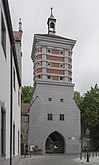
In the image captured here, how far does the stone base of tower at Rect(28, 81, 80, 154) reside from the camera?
6500cm

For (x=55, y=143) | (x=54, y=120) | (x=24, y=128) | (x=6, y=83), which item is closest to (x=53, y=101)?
(x=54, y=120)

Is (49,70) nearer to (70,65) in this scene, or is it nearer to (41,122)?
(70,65)

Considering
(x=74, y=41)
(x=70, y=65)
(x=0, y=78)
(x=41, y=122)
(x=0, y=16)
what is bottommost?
(x=41, y=122)

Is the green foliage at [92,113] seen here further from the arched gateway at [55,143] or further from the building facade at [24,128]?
the building facade at [24,128]

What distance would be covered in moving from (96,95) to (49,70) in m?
11.8

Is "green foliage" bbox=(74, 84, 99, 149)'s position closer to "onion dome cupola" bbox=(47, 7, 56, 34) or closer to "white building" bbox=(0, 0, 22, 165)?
"onion dome cupola" bbox=(47, 7, 56, 34)

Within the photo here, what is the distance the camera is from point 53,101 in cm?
6738

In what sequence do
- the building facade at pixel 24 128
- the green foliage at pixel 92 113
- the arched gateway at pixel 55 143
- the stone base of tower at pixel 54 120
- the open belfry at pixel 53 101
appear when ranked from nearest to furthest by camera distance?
the building facade at pixel 24 128 → the stone base of tower at pixel 54 120 → the open belfry at pixel 53 101 → the arched gateway at pixel 55 143 → the green foliage at pixel 92 113

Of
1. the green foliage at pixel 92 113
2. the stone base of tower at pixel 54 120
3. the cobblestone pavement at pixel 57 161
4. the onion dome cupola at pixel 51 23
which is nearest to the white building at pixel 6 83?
the cobblestone pavement at pixel 57 161

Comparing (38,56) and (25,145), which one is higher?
(38,56)

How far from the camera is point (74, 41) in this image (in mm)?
72750

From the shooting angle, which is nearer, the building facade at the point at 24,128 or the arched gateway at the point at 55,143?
the building facade at the point at 24,128

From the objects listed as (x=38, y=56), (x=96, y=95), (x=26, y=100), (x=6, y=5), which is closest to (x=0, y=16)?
(x=6, y=5)

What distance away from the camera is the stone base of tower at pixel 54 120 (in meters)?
65.0
